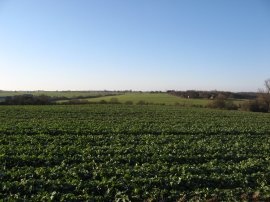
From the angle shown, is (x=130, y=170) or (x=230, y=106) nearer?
(x=130, y=170)

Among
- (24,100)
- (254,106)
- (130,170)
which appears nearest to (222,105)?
(254,106)

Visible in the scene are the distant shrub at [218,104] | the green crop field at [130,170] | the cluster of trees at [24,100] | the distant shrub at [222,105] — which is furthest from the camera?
the distant shrub at [218,104]

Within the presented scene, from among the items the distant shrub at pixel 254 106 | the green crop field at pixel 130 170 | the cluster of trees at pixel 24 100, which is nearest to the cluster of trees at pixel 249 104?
the distant shrub at pixel 254 106

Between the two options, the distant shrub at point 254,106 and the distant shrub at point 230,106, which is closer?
the distant shrub at point 254,106

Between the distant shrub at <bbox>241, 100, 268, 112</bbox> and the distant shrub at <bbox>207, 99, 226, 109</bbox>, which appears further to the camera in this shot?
the distant shrub at <bbox>207, 99, 226, 109</bbox>

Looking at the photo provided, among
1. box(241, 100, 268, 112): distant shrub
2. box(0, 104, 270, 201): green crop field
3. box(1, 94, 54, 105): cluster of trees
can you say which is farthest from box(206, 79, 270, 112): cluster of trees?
box(0, 104, 270, 201): green crop field

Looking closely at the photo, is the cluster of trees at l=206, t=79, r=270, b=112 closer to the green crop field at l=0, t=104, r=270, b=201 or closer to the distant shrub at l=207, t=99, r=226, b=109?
the distant shrub at l=207, t=99, r=226, b=109

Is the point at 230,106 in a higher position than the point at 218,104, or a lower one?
lower

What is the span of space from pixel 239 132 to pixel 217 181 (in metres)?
15.1

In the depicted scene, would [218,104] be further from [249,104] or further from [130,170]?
[130,170]

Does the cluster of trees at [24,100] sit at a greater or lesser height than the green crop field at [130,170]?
greater

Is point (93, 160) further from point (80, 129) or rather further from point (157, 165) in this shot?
point (80, 129)

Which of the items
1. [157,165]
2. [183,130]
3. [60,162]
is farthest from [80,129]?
[157,165]

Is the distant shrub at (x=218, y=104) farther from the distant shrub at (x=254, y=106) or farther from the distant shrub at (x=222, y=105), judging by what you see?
the distant shrub at (x=254, y=106)
